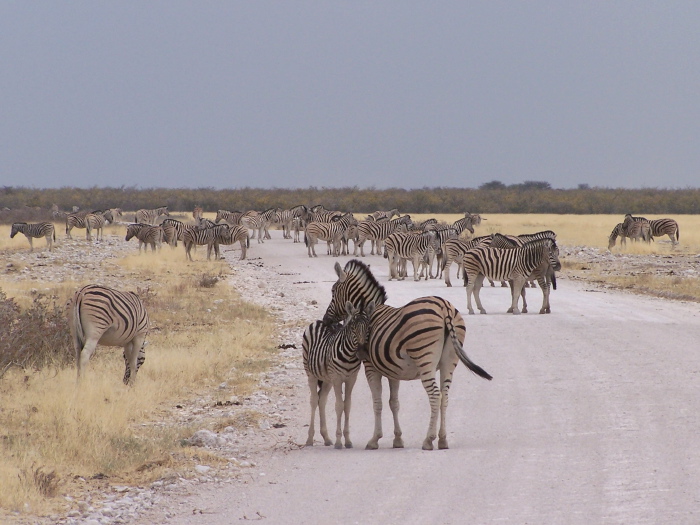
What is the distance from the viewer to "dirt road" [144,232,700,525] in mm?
5992

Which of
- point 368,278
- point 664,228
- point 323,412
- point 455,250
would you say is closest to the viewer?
point 323,412

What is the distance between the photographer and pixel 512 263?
17.3m

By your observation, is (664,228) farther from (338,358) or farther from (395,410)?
(338,358)

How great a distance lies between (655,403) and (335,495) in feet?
14.5

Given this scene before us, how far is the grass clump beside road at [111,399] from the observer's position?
6969mm

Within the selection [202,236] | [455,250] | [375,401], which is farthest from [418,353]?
[202,236]

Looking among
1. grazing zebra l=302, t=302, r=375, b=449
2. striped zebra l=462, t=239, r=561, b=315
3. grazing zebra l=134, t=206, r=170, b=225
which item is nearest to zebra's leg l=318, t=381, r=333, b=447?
A: grazing zebra l=302, t=302, r=375, b=449

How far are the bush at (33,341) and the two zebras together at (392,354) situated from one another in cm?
499

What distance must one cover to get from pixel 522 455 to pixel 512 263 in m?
10.1

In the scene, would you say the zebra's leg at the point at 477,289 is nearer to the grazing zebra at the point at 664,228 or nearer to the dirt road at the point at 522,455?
the dirt road at the point at 522,455

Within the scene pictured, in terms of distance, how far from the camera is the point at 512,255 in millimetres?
17438

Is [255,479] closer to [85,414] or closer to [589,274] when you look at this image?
[85,414]

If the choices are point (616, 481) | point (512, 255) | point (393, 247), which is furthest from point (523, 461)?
point (393, 247)

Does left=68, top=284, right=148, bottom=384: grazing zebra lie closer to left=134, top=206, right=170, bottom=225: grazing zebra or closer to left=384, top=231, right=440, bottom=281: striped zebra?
left=384, top=231, right=440, bottom=281: striped zebra
